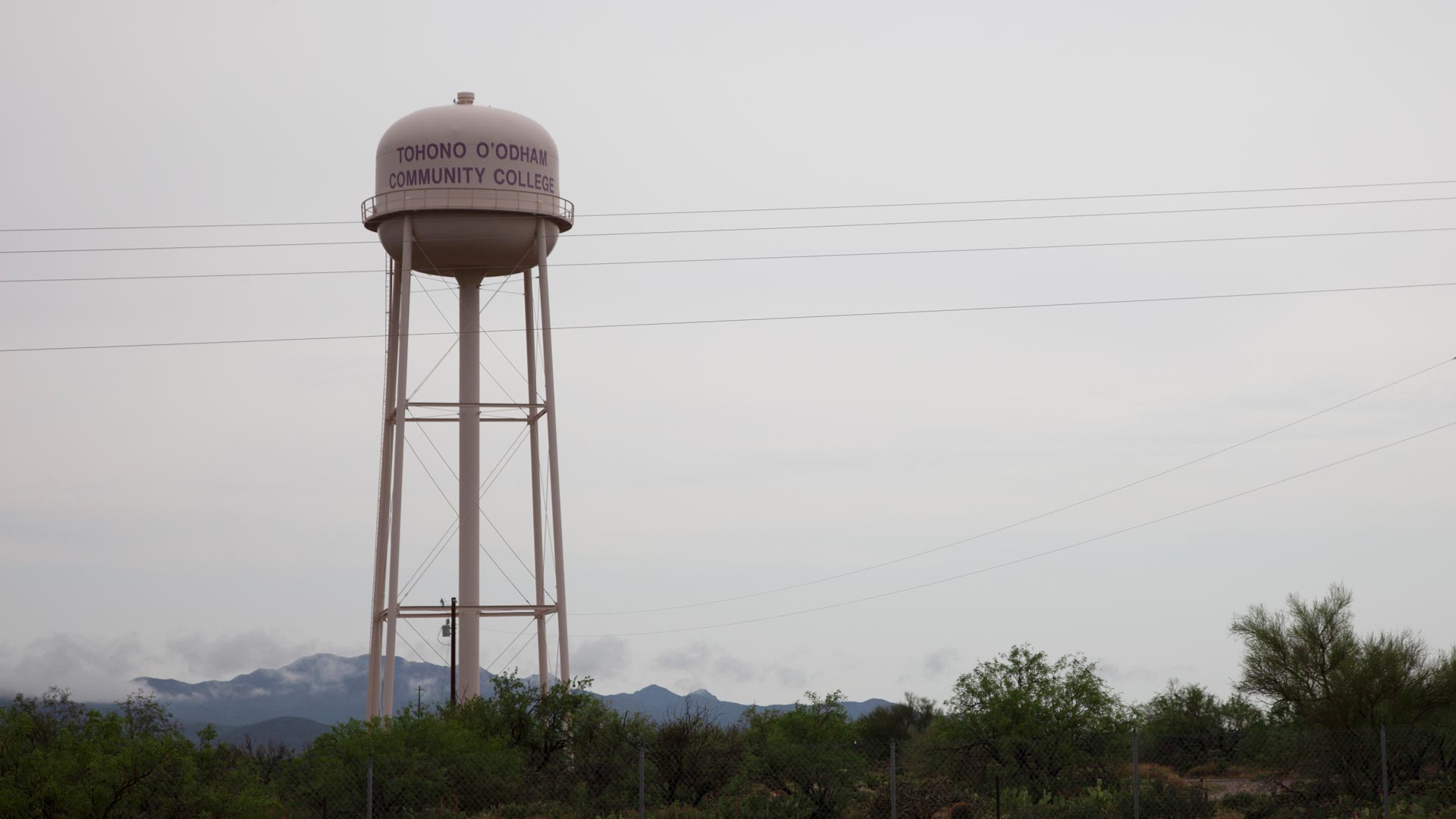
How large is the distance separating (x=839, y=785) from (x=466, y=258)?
43.8 feet

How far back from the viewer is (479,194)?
3303 centimetres

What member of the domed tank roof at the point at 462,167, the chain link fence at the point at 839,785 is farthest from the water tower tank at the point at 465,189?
the chain link fence at the point at 839,785

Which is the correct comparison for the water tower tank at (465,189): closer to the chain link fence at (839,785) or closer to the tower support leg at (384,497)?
the tower support leg at (384,497)

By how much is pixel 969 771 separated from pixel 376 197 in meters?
15.6

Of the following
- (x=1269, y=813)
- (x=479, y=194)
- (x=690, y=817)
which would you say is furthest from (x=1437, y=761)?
(x=479, y=194)

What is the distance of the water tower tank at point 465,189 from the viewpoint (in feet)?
108

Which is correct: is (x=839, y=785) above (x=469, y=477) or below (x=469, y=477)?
below

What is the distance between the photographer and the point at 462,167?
3312cm

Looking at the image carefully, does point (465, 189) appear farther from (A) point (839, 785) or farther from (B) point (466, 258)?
(A) point (839, 785)

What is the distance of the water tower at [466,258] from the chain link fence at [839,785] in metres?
5.69

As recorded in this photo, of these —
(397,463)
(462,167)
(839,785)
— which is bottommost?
(839,785)

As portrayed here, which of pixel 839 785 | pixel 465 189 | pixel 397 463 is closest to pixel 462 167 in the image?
pixel 465 189

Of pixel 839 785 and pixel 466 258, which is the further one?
pixel 466 258

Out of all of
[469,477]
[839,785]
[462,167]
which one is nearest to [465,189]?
[462,167]
